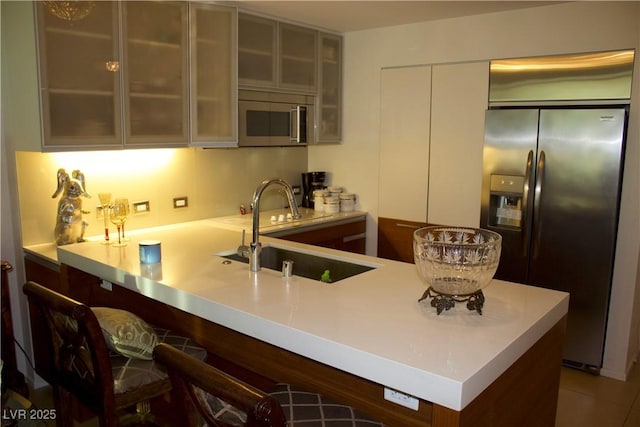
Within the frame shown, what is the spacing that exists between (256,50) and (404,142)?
133 cm

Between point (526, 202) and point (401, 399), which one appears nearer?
point (401, 399)

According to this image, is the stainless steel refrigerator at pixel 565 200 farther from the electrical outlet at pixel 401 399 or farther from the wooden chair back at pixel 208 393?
the wooden chair back at pixel 208 393

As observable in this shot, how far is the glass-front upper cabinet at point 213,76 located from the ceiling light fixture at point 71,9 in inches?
26.6

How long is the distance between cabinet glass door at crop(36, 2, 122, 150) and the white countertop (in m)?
0.72

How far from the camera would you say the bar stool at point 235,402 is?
116 cm

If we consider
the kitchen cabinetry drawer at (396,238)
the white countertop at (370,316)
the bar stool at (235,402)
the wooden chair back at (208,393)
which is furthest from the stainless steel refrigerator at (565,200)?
the wooden chair back at (208,393)

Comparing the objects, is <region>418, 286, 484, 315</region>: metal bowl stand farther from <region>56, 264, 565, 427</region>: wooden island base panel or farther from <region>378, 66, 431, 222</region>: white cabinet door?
<region>378, 66, 431, 222</region>: white cabinet door

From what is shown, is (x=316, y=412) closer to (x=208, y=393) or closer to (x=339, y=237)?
(x=208, y=393)

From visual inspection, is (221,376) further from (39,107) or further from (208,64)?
(208,64)

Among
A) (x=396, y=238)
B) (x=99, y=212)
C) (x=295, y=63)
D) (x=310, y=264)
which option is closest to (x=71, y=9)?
(x=99, y=212)

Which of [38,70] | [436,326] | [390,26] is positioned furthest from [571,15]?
[38,70]

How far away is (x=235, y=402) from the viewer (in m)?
1.17

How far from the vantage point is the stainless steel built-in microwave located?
3666 mm

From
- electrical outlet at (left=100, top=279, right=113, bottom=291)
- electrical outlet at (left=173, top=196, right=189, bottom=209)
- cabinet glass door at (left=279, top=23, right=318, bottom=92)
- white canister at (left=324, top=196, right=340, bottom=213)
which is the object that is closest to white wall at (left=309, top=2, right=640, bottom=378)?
white canister at (left=324, top=196, right=340, bottom=213)
